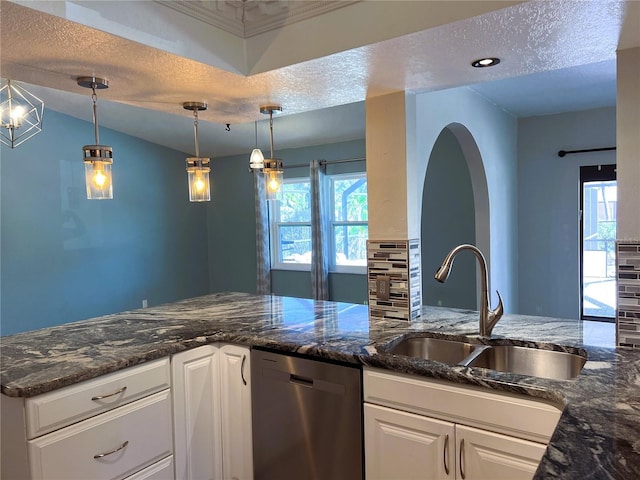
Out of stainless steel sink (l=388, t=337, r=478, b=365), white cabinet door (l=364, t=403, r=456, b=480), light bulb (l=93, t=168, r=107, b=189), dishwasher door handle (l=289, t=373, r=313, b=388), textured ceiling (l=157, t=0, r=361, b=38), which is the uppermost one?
textured ceiling (l=157, t=0, r=361, b=38)

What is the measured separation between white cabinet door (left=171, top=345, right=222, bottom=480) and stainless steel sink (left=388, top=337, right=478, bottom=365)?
0.86m

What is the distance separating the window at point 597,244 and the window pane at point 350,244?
2.40 m

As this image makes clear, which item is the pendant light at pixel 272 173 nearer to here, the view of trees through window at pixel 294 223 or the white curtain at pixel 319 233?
the white curtain at pixel 319 233

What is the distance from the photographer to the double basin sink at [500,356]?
1.86m

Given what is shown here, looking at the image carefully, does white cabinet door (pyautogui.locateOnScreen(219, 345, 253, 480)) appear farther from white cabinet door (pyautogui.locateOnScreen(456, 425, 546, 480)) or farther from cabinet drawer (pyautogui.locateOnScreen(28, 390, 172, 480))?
white cabinet door (pyautogui.locateOnScreen(456, 425, 546, 480))

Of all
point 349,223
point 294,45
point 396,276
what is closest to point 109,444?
point 396,276

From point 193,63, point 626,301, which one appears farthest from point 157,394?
point 626,301

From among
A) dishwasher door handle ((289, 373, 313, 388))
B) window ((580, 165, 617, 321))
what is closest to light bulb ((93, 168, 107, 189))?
dishwasher door handle ((289, 373, 313, 388))

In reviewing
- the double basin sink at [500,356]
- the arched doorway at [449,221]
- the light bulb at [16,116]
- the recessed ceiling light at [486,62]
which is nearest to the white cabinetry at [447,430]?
the double basin sink at [500,356]

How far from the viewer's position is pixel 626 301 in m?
1.86

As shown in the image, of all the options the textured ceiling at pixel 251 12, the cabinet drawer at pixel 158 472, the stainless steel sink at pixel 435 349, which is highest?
the textured ceiling at pixel 251 12

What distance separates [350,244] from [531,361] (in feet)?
13.5

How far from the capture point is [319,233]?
5.92 meters

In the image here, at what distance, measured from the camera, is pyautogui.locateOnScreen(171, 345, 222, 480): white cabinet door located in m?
2.03
